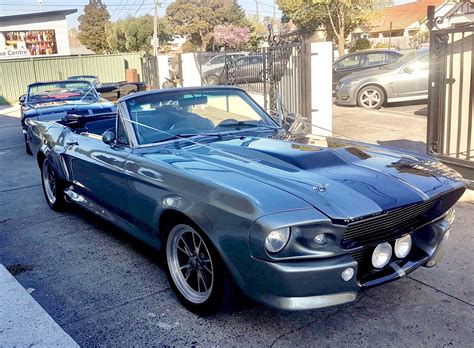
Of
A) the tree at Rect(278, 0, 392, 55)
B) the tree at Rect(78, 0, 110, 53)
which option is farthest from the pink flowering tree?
the tree at Rect(278, 0, 392, 55)

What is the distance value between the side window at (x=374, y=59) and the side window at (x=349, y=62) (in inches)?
14.4

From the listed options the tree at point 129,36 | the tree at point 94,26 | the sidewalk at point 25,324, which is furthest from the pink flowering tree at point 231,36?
the sidewalk at point 25,324

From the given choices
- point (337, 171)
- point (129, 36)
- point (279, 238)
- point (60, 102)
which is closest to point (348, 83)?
point (60, 102)

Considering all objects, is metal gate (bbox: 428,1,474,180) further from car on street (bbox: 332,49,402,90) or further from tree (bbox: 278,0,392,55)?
tree (bbox: 278,0,392,55)

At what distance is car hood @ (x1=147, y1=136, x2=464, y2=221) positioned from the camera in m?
2.87

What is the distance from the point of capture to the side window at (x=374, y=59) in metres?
16.4

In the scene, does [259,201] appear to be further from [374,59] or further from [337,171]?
[374,59]

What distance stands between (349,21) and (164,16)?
30624 millimetres

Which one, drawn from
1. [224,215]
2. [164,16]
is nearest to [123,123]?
[224,215]

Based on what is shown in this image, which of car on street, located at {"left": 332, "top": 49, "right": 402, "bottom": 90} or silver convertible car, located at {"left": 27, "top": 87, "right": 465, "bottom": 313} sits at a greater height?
car on street, located at {"left": 332, "top": 49, "right": 402, "bottom": 90}

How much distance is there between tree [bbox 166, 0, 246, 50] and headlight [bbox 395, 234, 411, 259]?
53807 mm

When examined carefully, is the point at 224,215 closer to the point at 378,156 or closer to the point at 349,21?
the point at 378,156

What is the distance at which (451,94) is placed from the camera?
20.4ft

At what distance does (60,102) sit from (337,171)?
8.69 meters
